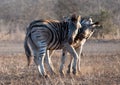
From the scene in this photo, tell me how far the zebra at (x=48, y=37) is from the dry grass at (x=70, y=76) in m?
0.48

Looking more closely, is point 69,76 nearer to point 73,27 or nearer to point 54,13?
point 73,27

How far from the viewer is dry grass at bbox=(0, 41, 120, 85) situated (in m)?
12.0

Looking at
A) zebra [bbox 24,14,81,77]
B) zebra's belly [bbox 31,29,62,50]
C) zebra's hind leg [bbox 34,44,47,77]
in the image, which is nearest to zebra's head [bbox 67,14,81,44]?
zebra [bbox 24,14,81,77]

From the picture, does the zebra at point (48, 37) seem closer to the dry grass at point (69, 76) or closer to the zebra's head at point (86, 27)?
the zebra's head at point (86, 27)

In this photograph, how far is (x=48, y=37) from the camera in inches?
515

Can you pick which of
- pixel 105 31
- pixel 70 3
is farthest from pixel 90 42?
pixel 70 3

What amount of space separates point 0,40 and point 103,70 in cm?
A: 1506

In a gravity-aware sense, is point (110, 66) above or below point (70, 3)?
below

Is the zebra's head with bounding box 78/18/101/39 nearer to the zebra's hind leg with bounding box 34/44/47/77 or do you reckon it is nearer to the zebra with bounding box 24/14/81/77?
the zebra with bounding box 24/14/81/77

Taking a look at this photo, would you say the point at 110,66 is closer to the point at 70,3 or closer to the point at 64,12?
the point at 64,12

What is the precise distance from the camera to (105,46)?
923 inches

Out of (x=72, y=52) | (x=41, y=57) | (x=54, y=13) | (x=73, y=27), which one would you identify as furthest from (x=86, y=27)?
(x=54, y=13)

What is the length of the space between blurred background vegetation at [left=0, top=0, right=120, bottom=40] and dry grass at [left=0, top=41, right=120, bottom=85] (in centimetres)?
1217

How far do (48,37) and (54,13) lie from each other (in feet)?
104
